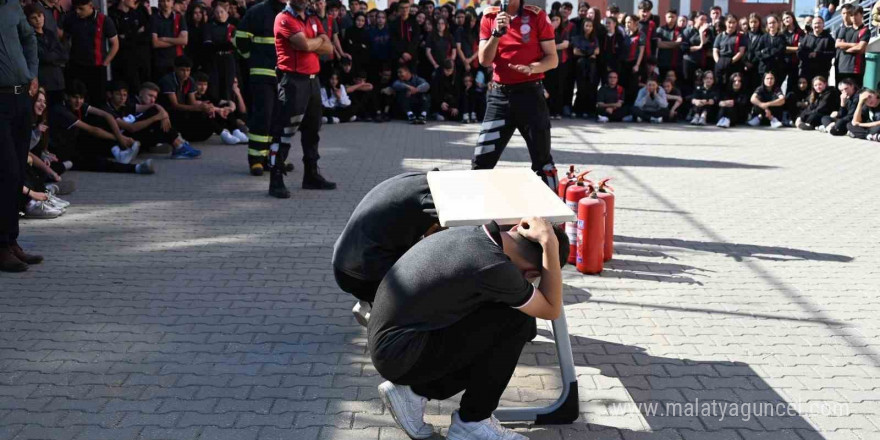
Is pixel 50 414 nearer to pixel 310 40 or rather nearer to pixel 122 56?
pixel 310 40

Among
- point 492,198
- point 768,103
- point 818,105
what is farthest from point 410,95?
point 492,198

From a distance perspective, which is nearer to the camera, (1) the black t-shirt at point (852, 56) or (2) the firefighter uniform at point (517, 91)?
(2) the firefighter uniform at point (517, 91)

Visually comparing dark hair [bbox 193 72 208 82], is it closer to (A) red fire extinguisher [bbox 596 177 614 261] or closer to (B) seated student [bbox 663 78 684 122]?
(A) red fire extinguisher [bbox 596 177 614 261]

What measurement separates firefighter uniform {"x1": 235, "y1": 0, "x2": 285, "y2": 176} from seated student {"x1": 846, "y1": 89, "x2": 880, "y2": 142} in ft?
30.5

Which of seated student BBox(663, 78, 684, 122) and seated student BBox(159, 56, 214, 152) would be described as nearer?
seated student BBox(159, 56, 214, 152)

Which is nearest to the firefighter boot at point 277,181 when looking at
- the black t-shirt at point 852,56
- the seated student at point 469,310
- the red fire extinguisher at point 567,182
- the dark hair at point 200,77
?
the red fire extinguisher at point 567,182

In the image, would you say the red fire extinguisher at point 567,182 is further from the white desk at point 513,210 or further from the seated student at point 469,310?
the seated student at point 469,310

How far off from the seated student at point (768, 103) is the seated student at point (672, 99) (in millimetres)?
1276

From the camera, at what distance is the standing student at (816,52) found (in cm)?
1617

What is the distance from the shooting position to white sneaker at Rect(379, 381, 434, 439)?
13.0ft

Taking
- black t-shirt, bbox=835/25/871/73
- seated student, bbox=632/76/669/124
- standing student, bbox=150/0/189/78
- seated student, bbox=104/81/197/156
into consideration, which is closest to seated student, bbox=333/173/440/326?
seated student, bbox=104/81/197/156

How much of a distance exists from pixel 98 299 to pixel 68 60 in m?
6.85

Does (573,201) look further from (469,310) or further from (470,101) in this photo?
(470,101)

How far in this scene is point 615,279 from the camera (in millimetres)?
6398
